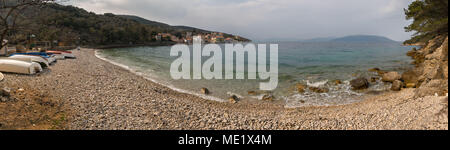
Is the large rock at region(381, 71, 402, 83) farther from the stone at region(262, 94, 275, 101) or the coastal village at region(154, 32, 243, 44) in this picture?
the coastal village at region(154, 32, 243, 44)

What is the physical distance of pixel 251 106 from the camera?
10.2 meters

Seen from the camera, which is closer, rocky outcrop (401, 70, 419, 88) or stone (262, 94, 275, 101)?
stone (262, 94, 275, 101)

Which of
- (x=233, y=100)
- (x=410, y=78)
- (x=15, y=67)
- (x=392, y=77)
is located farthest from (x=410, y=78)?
(x=15, y=67)

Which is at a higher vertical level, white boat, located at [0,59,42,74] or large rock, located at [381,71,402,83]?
white boat, located at [0,59,42,74]

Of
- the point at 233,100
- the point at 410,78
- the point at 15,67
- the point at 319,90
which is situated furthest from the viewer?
the point at 410,78

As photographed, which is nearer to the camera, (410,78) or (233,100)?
(233,100)

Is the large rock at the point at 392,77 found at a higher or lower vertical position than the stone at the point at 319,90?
higher

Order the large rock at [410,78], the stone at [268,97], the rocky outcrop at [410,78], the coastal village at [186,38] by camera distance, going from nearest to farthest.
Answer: the stone at [268,97] < the rocky outcrop at [410,78] < the large rock at [410,78] < the coastal village at [186,38]

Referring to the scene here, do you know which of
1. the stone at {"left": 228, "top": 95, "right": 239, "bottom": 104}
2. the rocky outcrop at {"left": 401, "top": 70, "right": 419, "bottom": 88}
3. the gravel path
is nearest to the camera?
the gravel path

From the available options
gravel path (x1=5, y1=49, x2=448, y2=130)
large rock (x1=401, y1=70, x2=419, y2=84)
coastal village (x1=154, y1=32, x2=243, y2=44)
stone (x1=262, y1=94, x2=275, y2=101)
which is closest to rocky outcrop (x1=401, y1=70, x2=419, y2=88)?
large rock (x1=401, y1=70, x2=419, y2=84)

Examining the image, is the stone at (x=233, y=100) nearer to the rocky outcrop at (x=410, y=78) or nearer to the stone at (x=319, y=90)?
the stone at (x=319, y=90)

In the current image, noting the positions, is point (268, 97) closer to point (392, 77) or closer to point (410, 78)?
point (392, 77)

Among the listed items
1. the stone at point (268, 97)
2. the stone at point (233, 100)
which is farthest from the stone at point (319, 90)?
the stone at point (233, 100)
